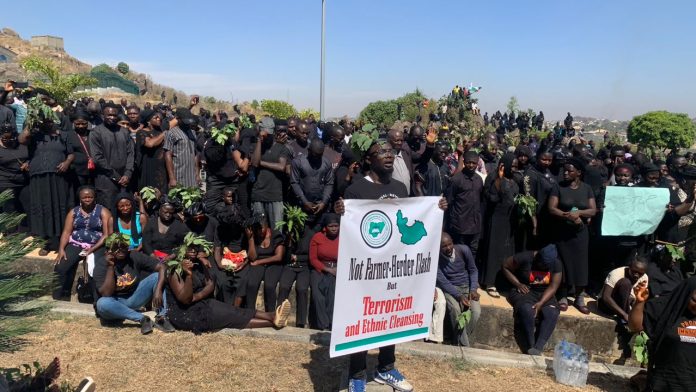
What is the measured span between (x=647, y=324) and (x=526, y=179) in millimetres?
2796

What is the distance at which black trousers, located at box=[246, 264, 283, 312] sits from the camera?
635 cm

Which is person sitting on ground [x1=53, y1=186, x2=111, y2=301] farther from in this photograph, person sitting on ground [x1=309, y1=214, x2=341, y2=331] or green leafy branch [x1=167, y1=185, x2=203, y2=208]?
person sitting on ground [x1=309, y1=214, x2=341, y2=331]

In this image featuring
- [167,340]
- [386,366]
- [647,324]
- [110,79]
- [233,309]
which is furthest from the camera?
[110,79]

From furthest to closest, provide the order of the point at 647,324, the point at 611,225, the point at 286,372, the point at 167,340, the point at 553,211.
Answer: the point at 611,225
the point at 553,211
the point at 167,340
the point at 286,372
the point at 647,324

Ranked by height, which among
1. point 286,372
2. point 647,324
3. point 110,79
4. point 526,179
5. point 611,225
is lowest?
point 286,372

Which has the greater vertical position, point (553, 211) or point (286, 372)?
point (553, 211)

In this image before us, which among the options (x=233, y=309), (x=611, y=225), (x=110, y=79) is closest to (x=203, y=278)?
(x=233, y=309)

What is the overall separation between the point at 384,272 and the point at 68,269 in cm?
460

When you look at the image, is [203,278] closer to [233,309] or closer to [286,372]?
[233,309]

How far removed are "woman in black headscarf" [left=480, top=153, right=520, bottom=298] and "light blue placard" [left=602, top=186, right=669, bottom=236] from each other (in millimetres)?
1192

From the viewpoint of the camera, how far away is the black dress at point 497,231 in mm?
6914

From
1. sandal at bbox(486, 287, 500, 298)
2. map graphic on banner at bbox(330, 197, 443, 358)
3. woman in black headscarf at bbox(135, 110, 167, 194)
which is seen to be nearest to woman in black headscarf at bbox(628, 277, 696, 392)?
map graphic on banner at bbox(330, 197, 443, 358)

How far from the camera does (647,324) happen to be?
4.44 meters

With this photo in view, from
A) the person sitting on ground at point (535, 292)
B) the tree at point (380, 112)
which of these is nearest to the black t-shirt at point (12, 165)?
the person sitting on ground at point (535, 292)
